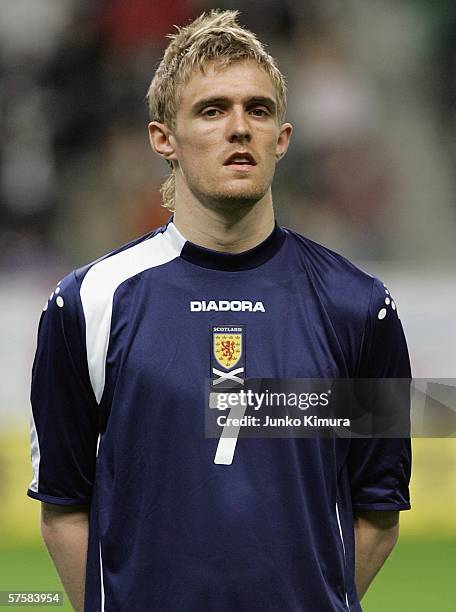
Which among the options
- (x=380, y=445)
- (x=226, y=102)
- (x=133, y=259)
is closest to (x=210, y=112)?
(x=226, y=102)

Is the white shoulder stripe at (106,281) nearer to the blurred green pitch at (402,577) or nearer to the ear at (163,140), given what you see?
the ear at (163,140)

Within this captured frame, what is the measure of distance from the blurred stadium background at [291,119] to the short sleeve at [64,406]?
5.41 m

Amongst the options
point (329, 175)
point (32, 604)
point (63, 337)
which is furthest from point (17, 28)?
point (63, 337)

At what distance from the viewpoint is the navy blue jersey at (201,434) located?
9.16 ft

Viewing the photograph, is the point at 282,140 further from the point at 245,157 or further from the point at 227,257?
the point at 227,257

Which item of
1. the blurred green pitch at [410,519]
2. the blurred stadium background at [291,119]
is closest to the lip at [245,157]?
the blurred green pitch at [410,519]

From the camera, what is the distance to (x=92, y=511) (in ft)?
9.80

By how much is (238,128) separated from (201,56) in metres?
0.22

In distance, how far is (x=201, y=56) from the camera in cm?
297

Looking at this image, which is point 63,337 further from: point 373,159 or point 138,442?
point 373,159

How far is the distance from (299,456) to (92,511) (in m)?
0.52

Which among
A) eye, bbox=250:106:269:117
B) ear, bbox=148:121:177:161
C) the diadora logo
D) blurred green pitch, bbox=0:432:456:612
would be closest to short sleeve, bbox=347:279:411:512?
the diadora logo

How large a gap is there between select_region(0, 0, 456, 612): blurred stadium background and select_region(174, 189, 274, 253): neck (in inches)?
217

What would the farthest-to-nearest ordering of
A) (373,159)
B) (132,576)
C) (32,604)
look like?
1. (373,159)
2. (32,604)
3. (132,576)
